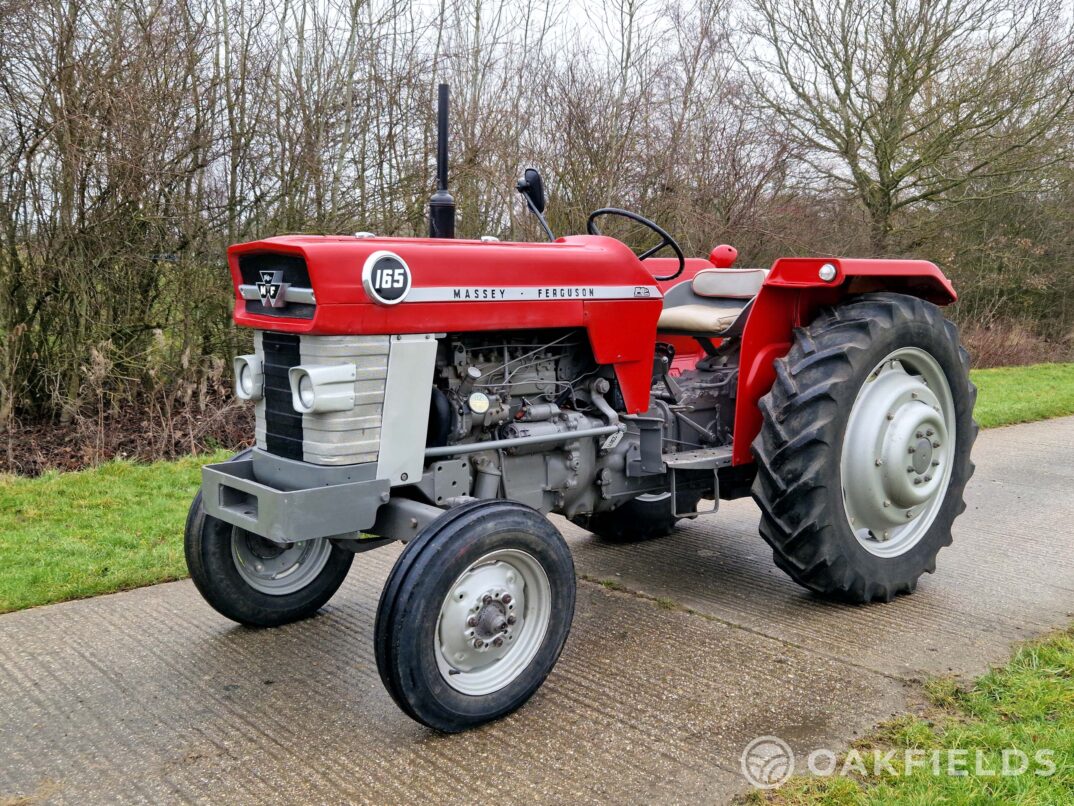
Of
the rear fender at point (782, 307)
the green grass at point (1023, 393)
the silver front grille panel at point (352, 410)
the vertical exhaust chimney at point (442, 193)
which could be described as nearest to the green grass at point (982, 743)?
the rear fender at point (782, 307)

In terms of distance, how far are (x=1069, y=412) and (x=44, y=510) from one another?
897cm

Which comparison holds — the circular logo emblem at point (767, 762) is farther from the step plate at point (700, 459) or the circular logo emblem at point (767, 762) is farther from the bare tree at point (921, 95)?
the bare tree at point (921, 95)

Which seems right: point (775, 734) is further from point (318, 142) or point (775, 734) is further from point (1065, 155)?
point (1065, 155)

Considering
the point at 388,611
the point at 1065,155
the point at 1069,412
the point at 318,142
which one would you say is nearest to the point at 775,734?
the point at 388,611

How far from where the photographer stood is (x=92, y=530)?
473cm

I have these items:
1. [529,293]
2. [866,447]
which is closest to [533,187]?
[529,293]

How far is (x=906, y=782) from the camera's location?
252cm

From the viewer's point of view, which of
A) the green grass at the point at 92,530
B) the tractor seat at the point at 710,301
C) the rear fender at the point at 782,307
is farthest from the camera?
the tractor seat at the point at 710,301

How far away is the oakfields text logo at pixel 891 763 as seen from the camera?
2.57 m

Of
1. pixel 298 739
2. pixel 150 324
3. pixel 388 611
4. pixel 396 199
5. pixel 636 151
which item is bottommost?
pixel 298 739

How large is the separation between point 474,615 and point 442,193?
1.53 metres

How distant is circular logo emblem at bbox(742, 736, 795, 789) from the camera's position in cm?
254

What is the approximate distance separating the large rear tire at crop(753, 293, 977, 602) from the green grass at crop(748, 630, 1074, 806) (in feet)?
2.24

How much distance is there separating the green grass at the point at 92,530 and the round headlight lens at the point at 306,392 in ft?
5.85
